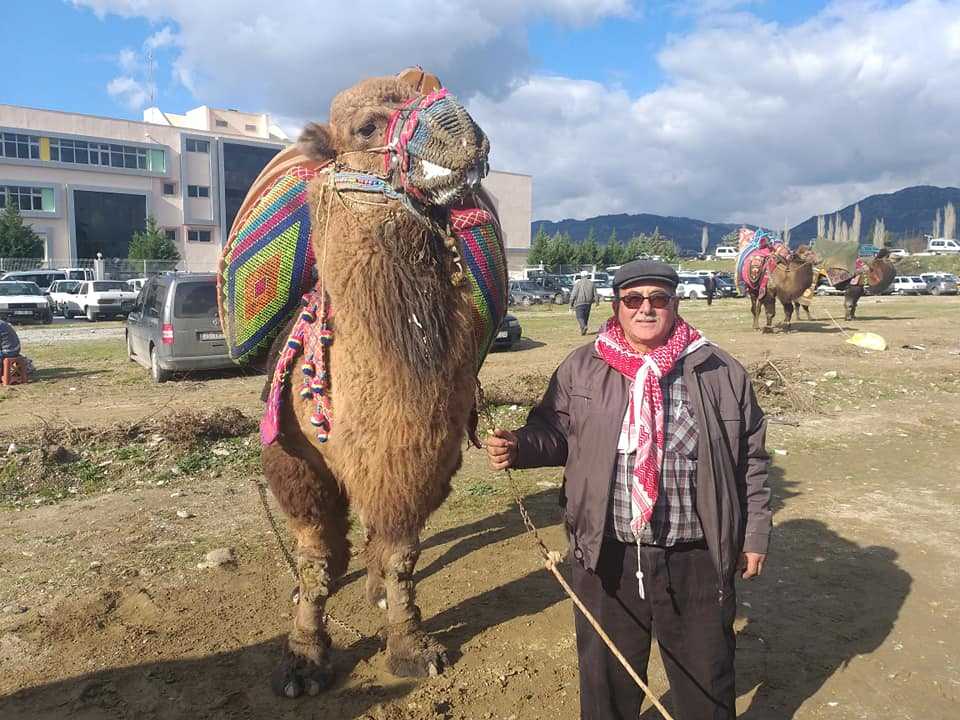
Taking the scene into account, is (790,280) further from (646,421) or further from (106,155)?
(106,155)

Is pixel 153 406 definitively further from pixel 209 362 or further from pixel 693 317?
pixel 693 317

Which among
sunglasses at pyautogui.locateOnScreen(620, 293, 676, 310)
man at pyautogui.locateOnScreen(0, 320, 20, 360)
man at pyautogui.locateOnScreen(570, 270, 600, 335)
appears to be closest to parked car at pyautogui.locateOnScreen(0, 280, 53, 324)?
man at pyautogui.locateOnScreen(0, 320, 20, 360)

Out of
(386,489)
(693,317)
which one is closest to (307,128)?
(386,489)

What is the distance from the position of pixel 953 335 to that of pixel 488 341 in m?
19.0

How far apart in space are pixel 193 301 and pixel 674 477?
35.5 ft

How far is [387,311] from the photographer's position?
9.11ft

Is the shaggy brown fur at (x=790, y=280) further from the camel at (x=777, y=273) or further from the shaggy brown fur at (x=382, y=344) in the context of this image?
the shaggy brown fur at (x=382, y=344)

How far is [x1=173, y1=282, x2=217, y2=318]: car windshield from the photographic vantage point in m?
11.6

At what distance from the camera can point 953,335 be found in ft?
59.5

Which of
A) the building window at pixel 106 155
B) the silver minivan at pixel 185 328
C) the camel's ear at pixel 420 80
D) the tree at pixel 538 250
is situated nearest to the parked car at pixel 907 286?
the tree at pixel 538 250

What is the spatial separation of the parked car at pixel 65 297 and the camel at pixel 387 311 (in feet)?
91.0

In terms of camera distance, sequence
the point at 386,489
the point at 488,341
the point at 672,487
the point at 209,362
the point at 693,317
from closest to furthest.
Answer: the point at 672,487 → the point at 386,489 → the point at 488,341 → the point at 209,362 → the point at 693,317

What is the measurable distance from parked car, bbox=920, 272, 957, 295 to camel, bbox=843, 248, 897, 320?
26.4m

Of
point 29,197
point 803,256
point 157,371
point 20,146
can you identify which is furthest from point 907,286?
point 20,146
